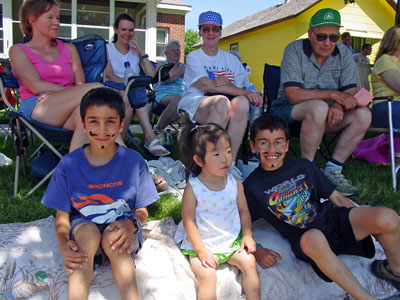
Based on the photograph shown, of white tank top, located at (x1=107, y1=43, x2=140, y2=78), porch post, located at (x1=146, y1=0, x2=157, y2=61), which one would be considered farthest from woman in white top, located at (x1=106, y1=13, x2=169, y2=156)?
porch post, located at (x1=146, y1=0, x2=157, y2=61)

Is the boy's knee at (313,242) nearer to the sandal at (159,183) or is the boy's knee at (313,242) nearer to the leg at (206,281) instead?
the leg at (206,281)

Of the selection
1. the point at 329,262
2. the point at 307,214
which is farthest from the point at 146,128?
the point at 329,262

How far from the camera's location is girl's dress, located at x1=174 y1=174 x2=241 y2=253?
6.68 feet

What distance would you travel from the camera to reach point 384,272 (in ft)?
6.96

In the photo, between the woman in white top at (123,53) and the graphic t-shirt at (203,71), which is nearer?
the graphic t-shirt at (203,71)

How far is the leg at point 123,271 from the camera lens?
1.70 metres

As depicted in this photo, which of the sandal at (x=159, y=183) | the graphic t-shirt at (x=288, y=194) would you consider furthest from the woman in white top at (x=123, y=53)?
the graphic t-shirt at (x=288, y=194)

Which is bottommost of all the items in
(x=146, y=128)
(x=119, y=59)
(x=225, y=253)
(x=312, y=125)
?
(x=225, y=253)

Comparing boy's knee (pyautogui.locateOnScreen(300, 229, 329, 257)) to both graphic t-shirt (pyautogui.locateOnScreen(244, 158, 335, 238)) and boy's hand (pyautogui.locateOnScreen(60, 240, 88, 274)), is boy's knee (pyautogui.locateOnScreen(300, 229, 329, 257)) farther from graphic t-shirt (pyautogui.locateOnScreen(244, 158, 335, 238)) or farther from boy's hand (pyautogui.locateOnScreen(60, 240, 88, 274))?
boy's hand (pyautogui.locateOnScreen(60, 240, 88, 274))

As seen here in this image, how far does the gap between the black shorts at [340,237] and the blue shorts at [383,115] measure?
6.42 feet

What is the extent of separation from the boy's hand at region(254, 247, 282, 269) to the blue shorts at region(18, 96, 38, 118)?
194 cm

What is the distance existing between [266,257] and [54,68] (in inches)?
88.5

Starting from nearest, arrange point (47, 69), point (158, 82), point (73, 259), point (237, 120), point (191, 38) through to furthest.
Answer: point (73, 259) < point (47, 69) < point (237, 120) < point (158, 82) < point (191, 38)

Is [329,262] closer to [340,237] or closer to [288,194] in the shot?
[340,237]
